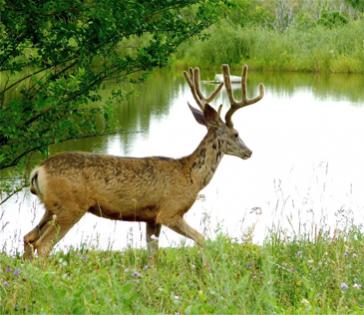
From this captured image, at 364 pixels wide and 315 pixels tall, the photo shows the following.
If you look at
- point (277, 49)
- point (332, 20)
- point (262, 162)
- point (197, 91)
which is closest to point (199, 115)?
point (197, 91)

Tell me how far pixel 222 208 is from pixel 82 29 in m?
5.17

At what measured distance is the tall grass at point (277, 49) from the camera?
42.3 metres

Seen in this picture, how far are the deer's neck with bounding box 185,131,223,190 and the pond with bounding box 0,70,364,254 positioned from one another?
1.35 ft

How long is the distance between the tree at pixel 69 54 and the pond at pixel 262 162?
0.70 meters

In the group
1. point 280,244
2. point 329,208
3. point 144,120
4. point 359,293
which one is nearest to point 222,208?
point 329,208

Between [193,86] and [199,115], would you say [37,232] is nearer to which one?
[199,115]

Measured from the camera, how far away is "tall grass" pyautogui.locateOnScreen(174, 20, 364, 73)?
139 feet

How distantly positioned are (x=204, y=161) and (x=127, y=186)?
840 mm

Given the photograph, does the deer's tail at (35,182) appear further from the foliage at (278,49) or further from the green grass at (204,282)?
the foliage at (278,49)

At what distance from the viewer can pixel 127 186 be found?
7.89m

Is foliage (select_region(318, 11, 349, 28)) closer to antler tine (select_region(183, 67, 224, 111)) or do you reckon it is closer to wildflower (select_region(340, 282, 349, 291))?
antler tine (select_region(183, 67, 224, 111))

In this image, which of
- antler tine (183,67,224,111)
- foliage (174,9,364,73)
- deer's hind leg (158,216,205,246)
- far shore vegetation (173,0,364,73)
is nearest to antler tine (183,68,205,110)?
antler tine (183,67,224,111)

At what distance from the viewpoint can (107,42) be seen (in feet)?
28.1

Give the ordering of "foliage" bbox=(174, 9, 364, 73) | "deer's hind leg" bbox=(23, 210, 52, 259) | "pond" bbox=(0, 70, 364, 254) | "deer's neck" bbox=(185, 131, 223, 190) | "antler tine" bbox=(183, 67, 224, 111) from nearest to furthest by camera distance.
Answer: "deer's hind leg" bbox=(23, 210, 52, 259) → "deer's neck" bbox=(185, 131, 223, 190) → "antler tine" bbox=(183, 67, 224, 111) → "pond" bbox=(0, 70, 364, 254) → "foliage" bbox=(174, 9, 364, 73)
